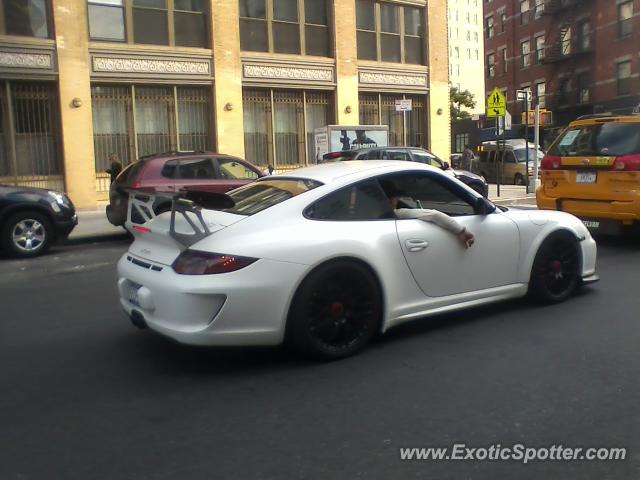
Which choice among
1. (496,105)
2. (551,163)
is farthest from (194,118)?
(551,163)

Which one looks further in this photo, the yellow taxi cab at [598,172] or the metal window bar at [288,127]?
the metal window bar at [288,127]

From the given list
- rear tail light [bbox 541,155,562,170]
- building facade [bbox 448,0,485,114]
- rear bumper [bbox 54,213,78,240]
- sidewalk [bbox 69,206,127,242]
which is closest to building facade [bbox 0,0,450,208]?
sidewalk [bbox 69,206,127,242]

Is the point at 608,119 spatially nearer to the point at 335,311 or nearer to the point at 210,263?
the point at 335,311

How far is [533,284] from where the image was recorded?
592 centimetres

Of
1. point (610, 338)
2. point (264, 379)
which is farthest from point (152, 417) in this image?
point (610, 338)

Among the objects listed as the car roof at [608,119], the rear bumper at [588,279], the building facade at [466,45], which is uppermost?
the building facade at [466,45]

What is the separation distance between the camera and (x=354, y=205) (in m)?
4.98

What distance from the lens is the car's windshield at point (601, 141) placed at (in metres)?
8.95

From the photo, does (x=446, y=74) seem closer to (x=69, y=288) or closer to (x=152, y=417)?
(x=69, y=288)

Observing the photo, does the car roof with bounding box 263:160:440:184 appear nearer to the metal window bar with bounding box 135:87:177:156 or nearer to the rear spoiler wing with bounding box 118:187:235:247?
the rear spoiler wing with bounding box 118:187:235:247

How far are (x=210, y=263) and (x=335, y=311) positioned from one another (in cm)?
94

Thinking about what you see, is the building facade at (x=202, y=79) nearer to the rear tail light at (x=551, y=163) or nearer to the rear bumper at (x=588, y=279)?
the rear tail light at (x=551, y=163)

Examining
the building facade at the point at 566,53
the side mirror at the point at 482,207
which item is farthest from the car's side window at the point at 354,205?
the building facade at the point at 566,53

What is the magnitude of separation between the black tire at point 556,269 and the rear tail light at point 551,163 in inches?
152
